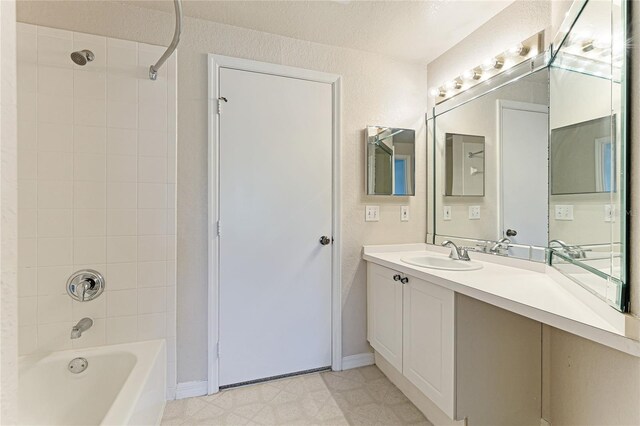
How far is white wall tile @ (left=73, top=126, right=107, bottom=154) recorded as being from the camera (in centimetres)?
155

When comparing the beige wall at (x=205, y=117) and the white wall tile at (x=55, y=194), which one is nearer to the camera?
the white wall tile at (x=55, y=194)

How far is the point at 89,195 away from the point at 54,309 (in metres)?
0.63

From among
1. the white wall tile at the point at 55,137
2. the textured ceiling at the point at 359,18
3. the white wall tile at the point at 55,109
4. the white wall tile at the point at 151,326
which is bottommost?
the white wall tile at the point at 151,326

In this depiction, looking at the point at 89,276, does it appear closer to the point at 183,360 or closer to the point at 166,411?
the point at 183,360

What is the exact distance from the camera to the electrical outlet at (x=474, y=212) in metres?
1.91

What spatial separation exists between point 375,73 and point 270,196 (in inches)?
48.9

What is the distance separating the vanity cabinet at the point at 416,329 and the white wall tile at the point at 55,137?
1954 millimetres

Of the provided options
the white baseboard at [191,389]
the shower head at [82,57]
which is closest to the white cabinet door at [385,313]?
the white baseboard at [191,389]

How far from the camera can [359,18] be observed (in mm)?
1782

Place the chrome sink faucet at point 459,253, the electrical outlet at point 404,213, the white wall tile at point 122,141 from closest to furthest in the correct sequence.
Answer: the white wall tile at point 122,141 < the chrome sink faucet at point 459,253 < the electrical outlet at point 404,213

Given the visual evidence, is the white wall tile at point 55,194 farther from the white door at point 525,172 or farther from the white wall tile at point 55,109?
the white door at point 525,172

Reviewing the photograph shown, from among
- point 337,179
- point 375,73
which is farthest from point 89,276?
point 375,73

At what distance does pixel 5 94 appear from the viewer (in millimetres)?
330

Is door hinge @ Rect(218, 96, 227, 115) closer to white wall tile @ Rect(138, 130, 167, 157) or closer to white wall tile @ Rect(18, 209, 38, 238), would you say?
white wall tile @ Rect(138, 130, 167, 157)
